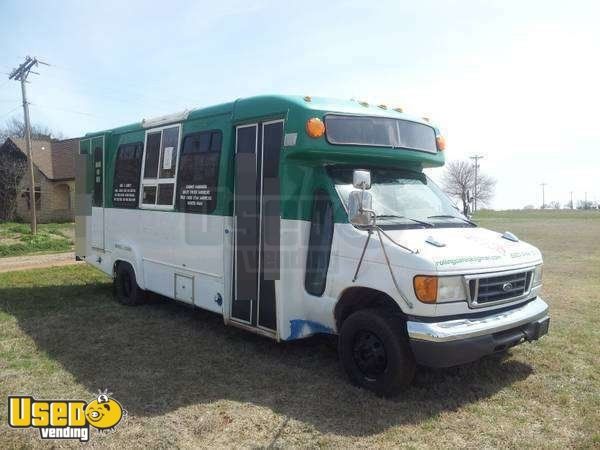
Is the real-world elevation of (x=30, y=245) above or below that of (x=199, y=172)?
below

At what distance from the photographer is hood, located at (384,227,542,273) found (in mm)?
4398

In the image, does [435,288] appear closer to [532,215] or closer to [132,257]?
[132,257]

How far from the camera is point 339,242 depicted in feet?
16.6

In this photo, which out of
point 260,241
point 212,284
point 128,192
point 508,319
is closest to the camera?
point 508,319

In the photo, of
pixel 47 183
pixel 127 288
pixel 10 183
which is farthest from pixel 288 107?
pixel 10 183

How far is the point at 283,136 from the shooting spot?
538cm

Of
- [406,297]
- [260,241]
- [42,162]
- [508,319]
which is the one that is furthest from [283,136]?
[42,162]

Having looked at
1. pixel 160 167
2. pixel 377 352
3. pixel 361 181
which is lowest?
pixel 377 352

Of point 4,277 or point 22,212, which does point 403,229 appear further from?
point 22,212

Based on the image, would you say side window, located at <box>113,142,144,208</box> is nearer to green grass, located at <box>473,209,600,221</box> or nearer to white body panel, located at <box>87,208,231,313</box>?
white body panel, located at <box>87,208,231,313</box>

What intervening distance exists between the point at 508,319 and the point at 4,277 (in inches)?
420

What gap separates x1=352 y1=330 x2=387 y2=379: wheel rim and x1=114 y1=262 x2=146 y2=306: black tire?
455 centimetres

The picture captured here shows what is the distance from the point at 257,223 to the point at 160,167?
2.38m

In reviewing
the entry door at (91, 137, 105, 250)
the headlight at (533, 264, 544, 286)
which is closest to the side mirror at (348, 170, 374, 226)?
the headlight at (533, 264, 544, 286)
